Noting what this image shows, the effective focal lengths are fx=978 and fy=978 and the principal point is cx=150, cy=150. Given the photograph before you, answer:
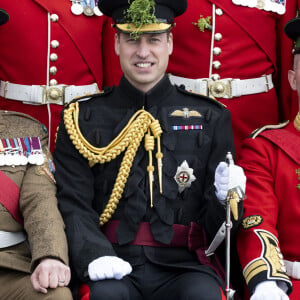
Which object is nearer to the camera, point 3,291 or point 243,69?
point 3,291

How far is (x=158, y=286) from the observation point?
156 inches

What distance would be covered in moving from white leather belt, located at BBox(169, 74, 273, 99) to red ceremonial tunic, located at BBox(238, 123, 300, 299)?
50 centimetres

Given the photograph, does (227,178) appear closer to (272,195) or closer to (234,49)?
(272,195)

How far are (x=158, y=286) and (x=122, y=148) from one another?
595mm

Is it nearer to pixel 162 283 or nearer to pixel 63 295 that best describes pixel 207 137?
pixel 162 283

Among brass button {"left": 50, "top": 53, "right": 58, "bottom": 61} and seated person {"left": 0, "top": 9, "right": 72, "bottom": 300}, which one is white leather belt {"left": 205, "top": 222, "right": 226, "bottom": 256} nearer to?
seated person {"left": 0, "top": 9, "right": 72, "bottom": 300}

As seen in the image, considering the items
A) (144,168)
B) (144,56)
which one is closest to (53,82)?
(144,56)

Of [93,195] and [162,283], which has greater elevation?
[93,195]

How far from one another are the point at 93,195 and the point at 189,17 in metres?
1.10

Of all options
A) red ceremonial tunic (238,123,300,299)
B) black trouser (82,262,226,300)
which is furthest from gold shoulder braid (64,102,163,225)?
red ceremonial tunic (238,123,300,299)

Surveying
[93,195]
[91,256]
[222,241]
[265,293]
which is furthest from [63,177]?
[265,293]

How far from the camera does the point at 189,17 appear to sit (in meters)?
4.71

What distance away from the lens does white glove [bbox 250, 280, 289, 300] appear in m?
3.72

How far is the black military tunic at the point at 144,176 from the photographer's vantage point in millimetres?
4008
